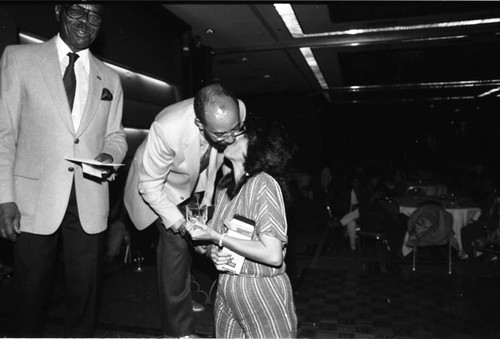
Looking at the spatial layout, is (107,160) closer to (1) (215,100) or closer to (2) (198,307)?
(1) (215,100)

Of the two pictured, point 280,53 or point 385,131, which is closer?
point 280,53

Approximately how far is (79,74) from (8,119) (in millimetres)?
376

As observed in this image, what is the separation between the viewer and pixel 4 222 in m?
1.69

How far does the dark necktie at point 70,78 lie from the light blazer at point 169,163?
0.40 metres

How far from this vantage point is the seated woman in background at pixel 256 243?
1.50 m

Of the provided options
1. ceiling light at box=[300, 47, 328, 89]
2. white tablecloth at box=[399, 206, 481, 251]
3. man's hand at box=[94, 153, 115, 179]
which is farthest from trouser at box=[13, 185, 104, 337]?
ceiling light at box=[300, 47, 328, 89]

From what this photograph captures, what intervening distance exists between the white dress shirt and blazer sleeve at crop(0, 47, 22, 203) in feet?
0.67

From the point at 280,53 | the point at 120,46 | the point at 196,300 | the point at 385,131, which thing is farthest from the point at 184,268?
the point at 385,131

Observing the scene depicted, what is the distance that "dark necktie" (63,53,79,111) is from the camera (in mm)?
1857

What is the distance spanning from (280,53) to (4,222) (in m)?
7.89

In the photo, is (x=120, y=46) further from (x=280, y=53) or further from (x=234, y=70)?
(x=234, y=70)

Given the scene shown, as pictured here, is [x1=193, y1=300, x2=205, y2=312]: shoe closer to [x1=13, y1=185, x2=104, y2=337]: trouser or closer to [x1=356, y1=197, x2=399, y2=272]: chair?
[x1=13, y1=185, x2=104, y2=337]: trouser

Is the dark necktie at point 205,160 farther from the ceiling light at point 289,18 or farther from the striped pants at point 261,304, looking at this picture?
the ceiling light at point 289,18

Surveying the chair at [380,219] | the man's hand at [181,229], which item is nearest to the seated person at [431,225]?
the chair at [380,219]
